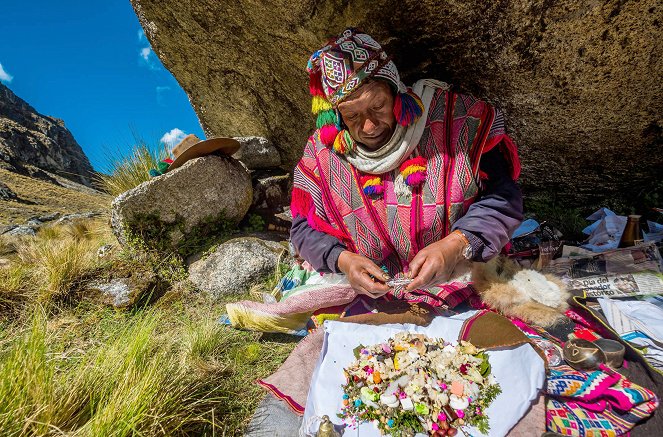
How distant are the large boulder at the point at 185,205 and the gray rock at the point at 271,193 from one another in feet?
0.88

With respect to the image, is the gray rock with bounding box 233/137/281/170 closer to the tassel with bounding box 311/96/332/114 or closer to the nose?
the tassel with bounding box 311/96/332/114

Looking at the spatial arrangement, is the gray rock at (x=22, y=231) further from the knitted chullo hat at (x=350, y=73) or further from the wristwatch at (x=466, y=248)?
the wristwatch at (x=466, y=248)

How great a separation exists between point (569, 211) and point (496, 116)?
211cm

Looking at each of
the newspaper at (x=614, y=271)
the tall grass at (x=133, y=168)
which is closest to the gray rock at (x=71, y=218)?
the tall grass at (x=133, y=168)

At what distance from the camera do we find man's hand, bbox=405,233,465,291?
1.72m

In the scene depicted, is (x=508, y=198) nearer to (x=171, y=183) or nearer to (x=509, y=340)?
(x=509, y=340)

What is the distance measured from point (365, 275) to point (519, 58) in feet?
5.80

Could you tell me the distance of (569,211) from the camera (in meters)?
3.42

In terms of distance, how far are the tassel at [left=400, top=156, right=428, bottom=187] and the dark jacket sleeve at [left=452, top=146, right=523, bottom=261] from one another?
33 cm

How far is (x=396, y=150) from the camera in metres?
1.94

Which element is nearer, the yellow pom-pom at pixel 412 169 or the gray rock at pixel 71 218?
the yellow pom-pom at pixel 412 169

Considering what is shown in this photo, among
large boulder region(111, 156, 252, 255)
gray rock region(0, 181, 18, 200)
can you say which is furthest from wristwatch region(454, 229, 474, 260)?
gray rock region(0, 181, 18, 200)

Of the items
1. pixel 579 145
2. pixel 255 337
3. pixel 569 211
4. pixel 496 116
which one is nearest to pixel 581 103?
pixel 579 145

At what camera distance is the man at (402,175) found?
6.00 feet
